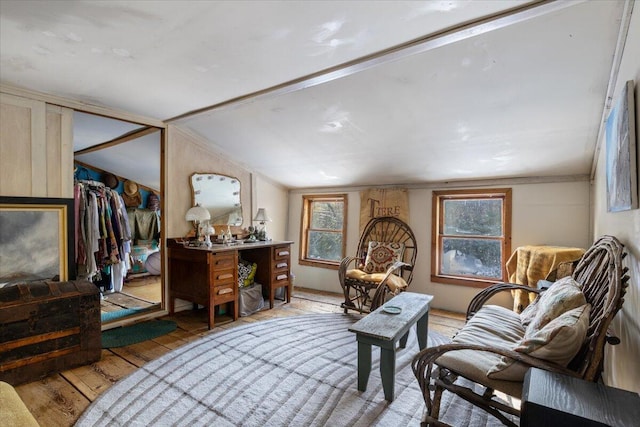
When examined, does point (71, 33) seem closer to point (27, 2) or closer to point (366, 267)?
point (27, 2)

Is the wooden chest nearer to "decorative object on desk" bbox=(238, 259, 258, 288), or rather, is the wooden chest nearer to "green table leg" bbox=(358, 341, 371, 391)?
A: "decorative object on desk" bbox=(238, 259, 258, 288)

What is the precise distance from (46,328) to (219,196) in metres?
2.18

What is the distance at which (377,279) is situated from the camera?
3525 millimetres

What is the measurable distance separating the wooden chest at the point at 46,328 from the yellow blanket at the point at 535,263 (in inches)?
148

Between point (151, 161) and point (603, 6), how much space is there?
482cm

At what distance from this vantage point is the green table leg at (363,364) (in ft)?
6.67

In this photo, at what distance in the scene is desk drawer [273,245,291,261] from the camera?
3.91 meters

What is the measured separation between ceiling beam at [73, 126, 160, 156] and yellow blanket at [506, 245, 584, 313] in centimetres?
407

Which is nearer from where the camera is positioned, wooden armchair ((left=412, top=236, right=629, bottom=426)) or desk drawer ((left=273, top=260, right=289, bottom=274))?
wooden armchair ((left=412, top=236, right=629, bottom=426))

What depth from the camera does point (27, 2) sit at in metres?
1.53

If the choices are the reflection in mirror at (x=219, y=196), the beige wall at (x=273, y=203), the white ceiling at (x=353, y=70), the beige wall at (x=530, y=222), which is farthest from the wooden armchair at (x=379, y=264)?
the reflection in mirror at (x=219, y=196)

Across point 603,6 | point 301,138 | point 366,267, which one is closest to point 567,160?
point 603,6

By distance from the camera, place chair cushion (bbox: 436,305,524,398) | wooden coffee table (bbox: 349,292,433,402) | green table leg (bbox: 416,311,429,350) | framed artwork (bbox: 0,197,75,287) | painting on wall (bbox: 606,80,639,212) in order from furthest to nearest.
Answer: green table leg (bbox: 416,311,429,350), framed artwork (bbox: 0,197,75,287), wooden coffee table (bbox: 349,292,433,402), chair cushion (bbox: 436,305,524,398), painting on wall (bbox: 606,80,639,212)

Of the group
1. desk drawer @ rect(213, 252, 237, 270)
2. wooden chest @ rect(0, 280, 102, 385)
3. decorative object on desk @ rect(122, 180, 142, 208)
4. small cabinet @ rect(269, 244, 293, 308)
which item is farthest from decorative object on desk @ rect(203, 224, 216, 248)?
decorative object on desk @ rect(122, 180, 142, 208)
